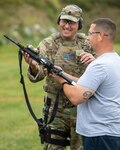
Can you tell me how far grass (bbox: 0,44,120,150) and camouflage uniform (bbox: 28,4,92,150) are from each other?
9.23 ft

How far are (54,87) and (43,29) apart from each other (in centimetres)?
2753

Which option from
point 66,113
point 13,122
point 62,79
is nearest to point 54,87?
point 66,113

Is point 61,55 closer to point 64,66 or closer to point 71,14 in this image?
point 64,66

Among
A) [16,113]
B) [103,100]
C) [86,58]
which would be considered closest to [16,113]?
[16,113]

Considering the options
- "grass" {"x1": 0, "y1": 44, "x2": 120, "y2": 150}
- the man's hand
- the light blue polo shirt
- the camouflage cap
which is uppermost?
the camouflage cap

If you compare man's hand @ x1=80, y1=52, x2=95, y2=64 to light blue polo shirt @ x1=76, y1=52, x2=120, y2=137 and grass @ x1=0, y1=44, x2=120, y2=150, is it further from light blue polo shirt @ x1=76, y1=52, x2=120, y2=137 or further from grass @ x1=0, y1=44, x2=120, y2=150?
grass @ x1=0, y1=44, x2=120, y2=150

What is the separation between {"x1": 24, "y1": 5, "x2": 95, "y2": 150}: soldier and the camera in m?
6.13

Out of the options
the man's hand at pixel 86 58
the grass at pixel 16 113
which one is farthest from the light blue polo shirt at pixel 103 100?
the grass at pixel 16 113

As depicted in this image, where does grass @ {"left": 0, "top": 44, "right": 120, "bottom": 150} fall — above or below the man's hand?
below

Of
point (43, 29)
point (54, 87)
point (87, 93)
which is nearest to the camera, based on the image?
point (87, 93)

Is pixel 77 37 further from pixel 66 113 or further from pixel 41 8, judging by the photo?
pixel 41 8

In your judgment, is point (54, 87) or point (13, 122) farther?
point (13, 122)

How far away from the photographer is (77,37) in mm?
6301

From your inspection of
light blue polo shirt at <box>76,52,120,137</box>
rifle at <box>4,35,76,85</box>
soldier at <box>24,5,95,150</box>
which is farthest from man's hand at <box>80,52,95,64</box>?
light blue polo shirt at <box>76,52,120,137</box>
